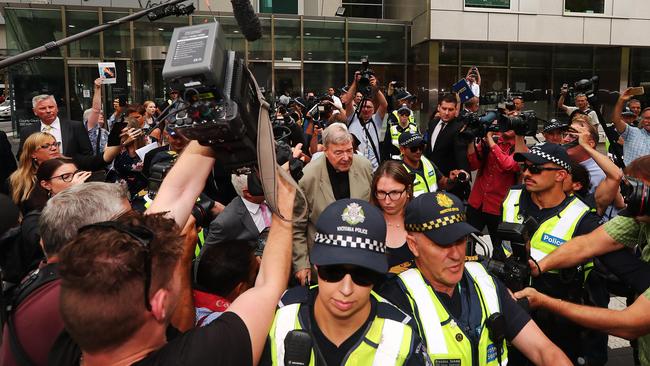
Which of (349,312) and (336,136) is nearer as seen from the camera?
(349,312)

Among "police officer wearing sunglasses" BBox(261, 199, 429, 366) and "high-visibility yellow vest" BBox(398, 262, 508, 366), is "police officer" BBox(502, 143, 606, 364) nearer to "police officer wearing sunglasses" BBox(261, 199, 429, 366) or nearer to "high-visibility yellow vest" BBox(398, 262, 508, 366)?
"high-visibility yellow vest" BBox(398, 262, 508, 366)

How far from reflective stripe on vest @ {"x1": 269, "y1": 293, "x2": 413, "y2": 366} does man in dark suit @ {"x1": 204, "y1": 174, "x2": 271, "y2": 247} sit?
178 cm

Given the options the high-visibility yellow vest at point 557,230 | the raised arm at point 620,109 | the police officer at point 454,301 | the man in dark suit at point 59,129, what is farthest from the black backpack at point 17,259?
the raised arm at point 620,109

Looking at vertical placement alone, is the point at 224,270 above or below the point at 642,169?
below

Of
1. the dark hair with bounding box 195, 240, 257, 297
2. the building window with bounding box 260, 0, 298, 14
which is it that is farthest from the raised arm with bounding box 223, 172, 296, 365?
the building window with bounding box 260, 0, 298, 14

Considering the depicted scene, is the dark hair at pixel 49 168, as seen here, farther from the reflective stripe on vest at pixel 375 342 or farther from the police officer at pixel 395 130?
the police officer at pixel 395 130

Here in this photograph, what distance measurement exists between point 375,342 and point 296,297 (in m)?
0.37

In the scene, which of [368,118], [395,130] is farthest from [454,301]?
[395,130]

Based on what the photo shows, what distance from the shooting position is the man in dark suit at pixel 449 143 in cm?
596

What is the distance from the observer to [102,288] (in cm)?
139

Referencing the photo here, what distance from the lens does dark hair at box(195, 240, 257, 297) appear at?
2586 millimetres

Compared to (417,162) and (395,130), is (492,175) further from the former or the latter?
(395,130)

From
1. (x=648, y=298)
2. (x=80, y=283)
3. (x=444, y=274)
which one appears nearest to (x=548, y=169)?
(x=648, y=298)

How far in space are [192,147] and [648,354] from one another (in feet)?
7.26
